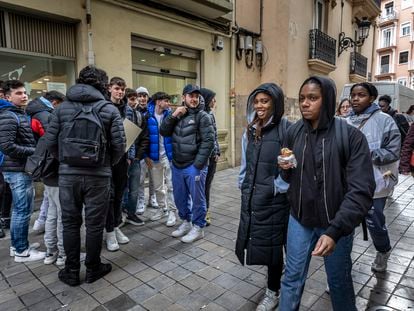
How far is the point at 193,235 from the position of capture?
3.87 m

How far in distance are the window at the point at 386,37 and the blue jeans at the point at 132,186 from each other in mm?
39606

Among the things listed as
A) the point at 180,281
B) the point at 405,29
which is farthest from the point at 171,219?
the point at 405,29

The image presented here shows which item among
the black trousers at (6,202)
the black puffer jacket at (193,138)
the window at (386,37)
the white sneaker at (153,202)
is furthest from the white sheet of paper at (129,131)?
the window at (386,37)

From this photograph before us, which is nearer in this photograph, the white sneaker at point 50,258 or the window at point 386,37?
the white sneaker at point 50,258

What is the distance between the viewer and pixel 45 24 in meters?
5.30

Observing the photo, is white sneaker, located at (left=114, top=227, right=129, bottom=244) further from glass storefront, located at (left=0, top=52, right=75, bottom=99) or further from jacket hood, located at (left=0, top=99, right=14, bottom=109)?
glass storefront, located at (left=0, top=52, right=75, bottom=99)

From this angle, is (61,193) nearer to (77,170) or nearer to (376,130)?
(77,170)

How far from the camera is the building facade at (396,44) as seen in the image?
32.0m

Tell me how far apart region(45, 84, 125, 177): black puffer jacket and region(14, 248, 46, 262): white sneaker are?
1281 millimetres

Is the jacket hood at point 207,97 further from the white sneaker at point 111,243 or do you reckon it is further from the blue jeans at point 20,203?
the blue jeans at point 20,203

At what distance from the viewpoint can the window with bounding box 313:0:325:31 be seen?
36.7 ft

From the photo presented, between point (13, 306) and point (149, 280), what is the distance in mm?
1172

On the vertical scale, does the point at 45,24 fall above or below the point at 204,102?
above

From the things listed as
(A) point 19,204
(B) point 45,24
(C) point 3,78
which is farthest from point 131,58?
(A) point 19,204
